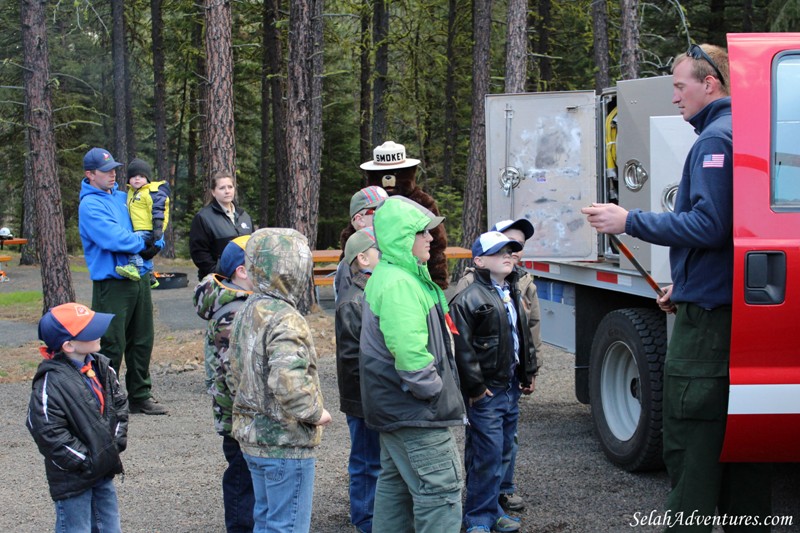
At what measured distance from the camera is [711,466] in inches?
151

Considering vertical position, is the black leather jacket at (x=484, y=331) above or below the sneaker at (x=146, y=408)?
above

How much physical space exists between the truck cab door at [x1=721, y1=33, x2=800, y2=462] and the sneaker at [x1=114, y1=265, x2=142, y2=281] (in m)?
5.06

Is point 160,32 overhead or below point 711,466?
overhead

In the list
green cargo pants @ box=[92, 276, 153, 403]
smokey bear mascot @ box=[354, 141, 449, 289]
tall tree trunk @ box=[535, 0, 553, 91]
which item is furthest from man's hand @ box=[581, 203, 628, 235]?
tall tree trunk @ box=[535, 0, 553, 91]

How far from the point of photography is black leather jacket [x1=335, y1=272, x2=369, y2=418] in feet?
15.2

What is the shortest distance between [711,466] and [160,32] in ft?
90.2

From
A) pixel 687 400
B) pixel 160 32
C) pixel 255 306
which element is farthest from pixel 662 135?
pixel 160 32

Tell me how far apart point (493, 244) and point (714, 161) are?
4.60ft

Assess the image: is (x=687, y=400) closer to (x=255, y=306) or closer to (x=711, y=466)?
(x=711, y=466)

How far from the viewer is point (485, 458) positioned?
480cm

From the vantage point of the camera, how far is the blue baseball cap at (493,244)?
15.9 ft

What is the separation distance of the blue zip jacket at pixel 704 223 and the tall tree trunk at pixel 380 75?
894 inches

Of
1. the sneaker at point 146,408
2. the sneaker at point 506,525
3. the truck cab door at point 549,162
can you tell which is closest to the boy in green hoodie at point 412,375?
the sneaker at point 506,525

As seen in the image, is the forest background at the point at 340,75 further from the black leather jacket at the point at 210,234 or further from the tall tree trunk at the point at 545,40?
the black leather jacket at the point at 210,234
